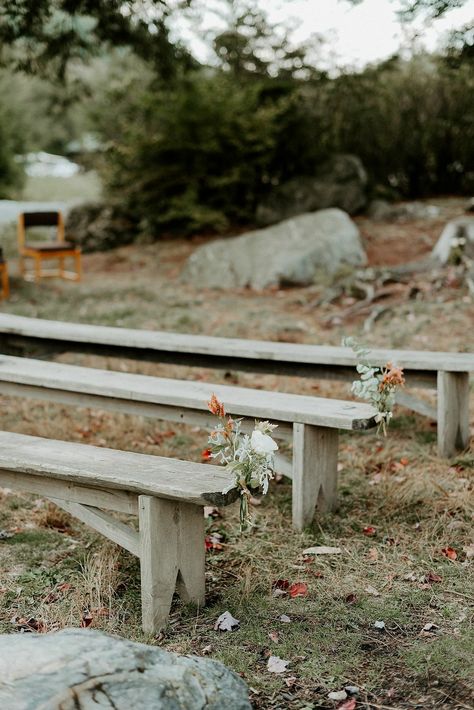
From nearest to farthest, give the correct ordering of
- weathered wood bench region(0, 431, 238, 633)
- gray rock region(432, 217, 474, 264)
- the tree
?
weathered wood bench region(0, 431, 238, 633)
the tree
gray rock region(432, 217, 474, 264)

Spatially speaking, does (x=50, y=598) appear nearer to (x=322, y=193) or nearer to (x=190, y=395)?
(x=190, y=395)

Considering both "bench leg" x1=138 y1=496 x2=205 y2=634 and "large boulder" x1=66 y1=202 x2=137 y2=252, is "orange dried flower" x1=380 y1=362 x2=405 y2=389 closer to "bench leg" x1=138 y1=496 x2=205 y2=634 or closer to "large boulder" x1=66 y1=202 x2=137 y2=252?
"bench leg" x1=138 y1=496 x2=205 y2=634

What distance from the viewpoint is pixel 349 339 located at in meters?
3.70

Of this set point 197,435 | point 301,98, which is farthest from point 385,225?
point 197,435

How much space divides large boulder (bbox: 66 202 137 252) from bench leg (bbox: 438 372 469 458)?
29.1ft

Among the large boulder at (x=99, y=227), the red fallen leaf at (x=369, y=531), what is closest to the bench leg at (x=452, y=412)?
the red fallen leaf at (x=369, y=531)

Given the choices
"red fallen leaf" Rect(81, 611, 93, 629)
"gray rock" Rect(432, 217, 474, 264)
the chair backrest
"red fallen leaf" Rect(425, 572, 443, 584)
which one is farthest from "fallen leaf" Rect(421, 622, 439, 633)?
the chair backrest

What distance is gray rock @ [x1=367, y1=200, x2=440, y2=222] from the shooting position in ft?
40.0

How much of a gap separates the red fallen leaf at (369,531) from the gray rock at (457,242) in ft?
17.1

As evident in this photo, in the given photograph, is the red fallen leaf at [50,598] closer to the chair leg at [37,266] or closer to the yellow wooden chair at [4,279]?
the yellow wooden chair at [4,279]

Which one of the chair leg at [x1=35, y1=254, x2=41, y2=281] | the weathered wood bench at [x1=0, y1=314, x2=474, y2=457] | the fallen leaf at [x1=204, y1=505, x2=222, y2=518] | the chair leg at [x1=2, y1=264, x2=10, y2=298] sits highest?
the chair leg at [x1=35, y1=254, x2=41, y2=281]

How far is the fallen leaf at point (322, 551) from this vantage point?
11.3 feet

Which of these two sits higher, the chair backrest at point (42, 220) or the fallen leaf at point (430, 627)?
the chair backrest at point (42, 220)

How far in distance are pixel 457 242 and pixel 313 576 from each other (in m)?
5.78
